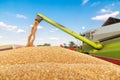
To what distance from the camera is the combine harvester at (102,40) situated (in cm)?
993

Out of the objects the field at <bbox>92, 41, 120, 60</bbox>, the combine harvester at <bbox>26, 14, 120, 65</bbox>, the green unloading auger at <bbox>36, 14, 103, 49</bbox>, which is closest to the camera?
the field at <bbox>92, 41, 120, 60</bbox>

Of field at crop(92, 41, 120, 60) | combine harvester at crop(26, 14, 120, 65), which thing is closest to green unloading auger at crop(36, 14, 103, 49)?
combine harvester at crop(26, 14, 120, 65)

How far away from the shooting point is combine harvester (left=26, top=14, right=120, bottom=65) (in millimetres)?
9930

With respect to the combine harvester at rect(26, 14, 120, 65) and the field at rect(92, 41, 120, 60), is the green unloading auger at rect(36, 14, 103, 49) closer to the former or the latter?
the combine harvester at rect(26, 14, 120, 65)

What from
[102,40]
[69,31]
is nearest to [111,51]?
[102,40]

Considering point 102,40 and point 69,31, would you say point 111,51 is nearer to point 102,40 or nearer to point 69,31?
point 102,40

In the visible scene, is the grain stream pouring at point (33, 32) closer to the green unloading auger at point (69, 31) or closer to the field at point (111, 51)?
the green unloading auger at point (69, 31)

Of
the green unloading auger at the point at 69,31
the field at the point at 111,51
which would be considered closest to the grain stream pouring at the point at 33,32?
the green unloading auger at the point at 69,31

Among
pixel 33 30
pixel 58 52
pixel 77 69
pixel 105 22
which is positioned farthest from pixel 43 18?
pixel 77 69

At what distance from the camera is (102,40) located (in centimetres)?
1145

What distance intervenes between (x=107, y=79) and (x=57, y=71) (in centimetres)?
101

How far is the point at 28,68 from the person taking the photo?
5.11 meters

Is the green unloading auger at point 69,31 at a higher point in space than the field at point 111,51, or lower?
higher

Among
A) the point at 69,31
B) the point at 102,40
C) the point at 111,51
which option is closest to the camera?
the point at 111,51
